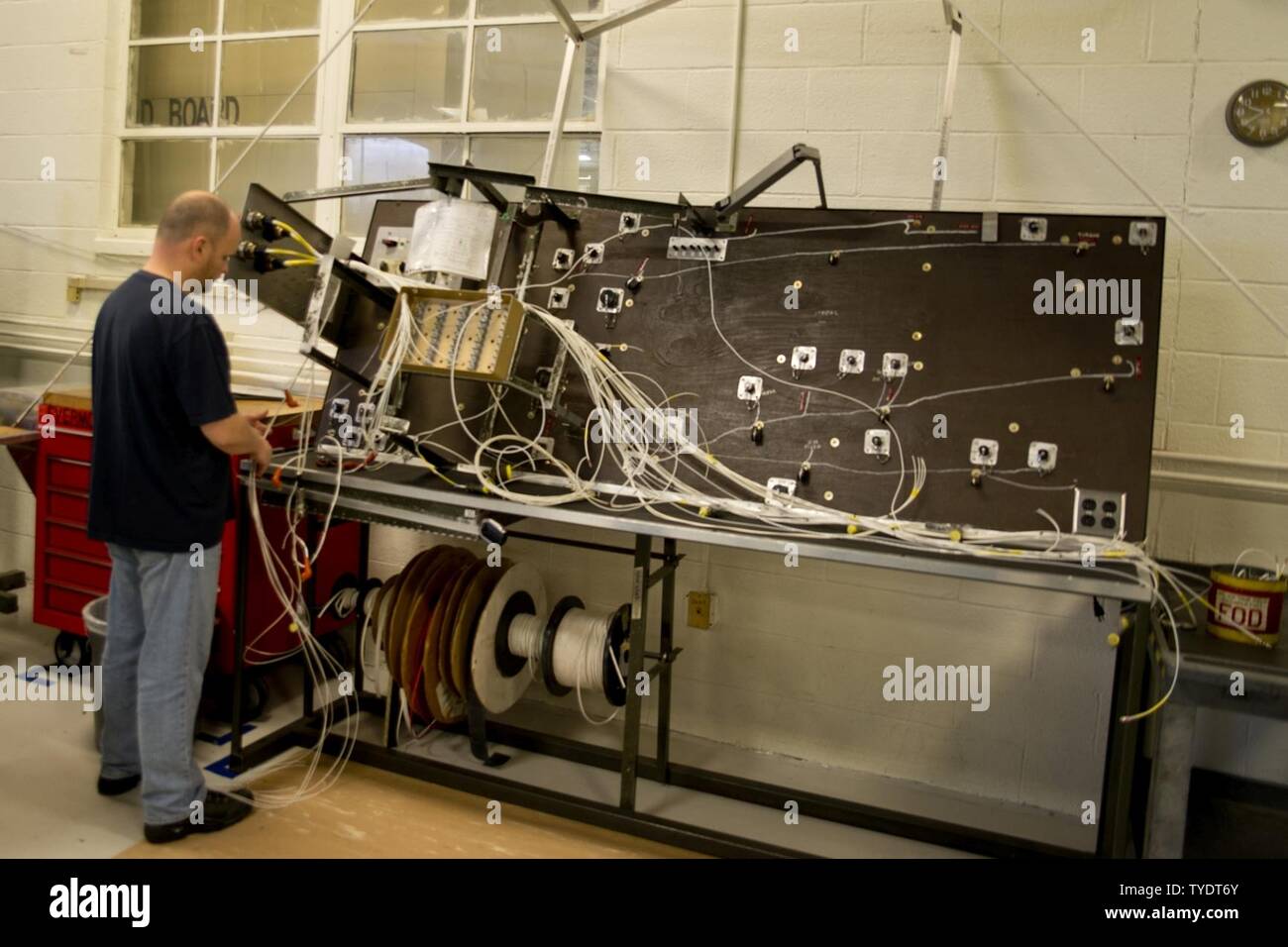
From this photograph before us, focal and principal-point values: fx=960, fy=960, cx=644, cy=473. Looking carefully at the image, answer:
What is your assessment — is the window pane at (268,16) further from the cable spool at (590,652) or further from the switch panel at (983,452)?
the switch panel at (983,452)

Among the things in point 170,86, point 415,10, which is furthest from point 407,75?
point 170,86

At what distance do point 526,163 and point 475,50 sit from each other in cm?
43

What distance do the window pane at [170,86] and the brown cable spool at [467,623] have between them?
2310 millimetres

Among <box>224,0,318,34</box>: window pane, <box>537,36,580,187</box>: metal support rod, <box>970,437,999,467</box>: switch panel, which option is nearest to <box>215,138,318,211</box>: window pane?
<box>224,0,318,34</box>: window pane

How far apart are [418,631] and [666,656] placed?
673 millimetres

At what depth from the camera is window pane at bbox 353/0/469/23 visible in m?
3.19

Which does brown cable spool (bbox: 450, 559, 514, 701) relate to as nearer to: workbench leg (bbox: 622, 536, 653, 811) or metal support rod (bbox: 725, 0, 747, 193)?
workbench leg (bbox: 622, 536, 653, 811)

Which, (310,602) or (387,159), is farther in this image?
(387,159)

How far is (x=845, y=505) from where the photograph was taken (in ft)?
7.17

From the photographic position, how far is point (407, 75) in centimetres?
328

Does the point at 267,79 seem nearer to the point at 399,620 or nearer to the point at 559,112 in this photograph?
the point at 559,112

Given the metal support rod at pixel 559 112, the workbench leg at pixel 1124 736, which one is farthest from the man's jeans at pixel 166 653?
the workbench leg at pixel 1124 736

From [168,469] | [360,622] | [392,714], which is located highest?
[168,469]
